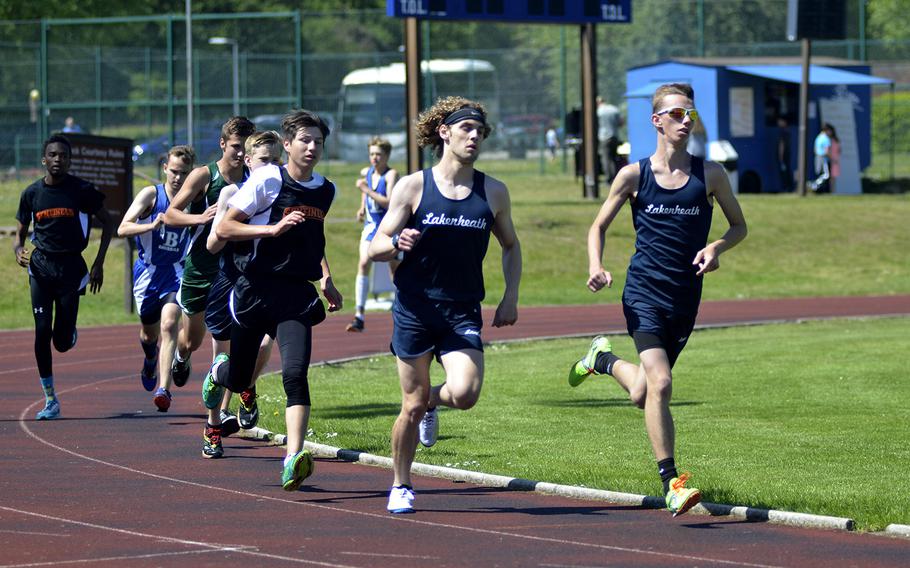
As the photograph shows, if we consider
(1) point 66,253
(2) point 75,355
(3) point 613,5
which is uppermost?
(3) point 613,5

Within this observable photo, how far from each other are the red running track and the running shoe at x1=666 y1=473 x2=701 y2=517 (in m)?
0.09

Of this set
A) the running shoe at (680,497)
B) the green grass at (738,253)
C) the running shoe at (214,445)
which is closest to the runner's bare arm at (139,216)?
the running shoe at (214,445)

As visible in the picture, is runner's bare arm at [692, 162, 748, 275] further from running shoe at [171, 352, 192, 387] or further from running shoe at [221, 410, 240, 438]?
running shoe at [171, 352, 192, 387]

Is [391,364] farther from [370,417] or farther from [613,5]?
[613,5]

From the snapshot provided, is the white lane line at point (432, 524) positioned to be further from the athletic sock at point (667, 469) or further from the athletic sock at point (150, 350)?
Answer: the athletic sock at point (150, 350)

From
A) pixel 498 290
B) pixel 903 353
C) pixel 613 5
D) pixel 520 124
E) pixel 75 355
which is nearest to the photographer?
pixel 903 353

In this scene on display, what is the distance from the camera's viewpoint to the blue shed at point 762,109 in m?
38.8

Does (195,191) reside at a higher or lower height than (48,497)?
Answer: higher

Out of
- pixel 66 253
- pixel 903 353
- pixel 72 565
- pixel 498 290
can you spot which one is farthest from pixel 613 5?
pixel 72 565

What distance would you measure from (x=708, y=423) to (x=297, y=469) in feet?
13.5

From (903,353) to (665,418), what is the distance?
8678 mm

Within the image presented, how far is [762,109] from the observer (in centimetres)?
3959

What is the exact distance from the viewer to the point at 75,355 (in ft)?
57.9

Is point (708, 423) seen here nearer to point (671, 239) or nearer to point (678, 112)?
point (671, 239)
